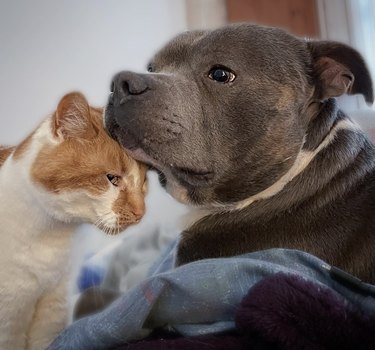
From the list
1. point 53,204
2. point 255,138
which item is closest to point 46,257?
point 53,204

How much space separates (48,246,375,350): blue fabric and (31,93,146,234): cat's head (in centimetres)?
26

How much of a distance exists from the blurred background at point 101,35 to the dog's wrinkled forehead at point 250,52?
97 cm

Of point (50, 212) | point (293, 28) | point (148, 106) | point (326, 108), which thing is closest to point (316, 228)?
point (326, 108)

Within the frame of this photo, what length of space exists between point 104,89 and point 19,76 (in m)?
0.38

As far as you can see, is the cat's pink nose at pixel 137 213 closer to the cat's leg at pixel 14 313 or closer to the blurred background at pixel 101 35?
the cat's leg at pixel 14 313

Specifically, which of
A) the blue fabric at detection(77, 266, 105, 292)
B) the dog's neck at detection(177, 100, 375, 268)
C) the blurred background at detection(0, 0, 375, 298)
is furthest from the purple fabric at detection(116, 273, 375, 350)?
the blurred background at detection(0, 0, 375, 298)

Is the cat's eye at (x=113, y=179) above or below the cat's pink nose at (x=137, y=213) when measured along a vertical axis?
above

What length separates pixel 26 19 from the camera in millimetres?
2074

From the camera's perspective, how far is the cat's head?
0.94 metres

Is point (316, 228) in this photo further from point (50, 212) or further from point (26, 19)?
point (26, 19)

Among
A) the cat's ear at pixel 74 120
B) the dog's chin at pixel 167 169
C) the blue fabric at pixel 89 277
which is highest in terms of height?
the cat's ear at pixel 74 120

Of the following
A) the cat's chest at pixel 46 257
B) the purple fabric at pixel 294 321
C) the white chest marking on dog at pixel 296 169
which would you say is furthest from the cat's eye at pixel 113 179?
the purple fabric at pixel 294 321

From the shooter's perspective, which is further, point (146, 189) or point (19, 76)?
point (19, 76)

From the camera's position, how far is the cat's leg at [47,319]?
99cm
